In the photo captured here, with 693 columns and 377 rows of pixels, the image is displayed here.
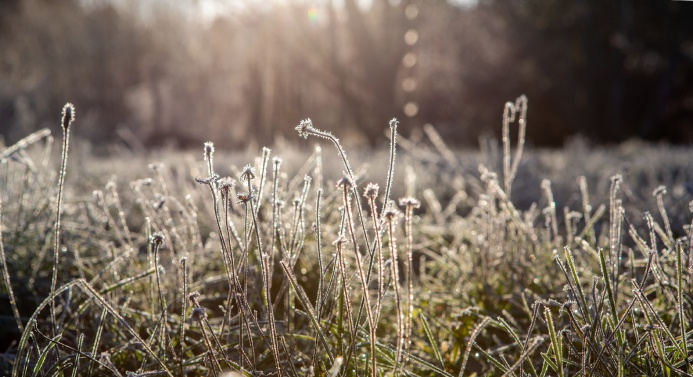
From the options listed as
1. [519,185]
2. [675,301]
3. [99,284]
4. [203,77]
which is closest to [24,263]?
[99,284]

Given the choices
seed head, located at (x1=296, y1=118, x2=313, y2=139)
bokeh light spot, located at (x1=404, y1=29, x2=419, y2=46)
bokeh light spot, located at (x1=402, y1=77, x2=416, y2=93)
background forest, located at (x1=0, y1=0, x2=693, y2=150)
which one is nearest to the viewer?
seed head, located at (x1=296, y1=118, x2=313, y2=139)

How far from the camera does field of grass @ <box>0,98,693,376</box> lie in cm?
118

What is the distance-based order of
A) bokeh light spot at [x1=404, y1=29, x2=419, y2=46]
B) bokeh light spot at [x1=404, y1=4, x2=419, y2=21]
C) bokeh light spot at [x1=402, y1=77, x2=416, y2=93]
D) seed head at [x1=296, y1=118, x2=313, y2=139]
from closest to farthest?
seed head at [x1=296, y1=118, x2=313, y2=139], bokeh light spot at [x1=404, y1=4, x2=419, y2=21], bokeh light spot at [x1=404, y1=29, x2=419, y2=46], bokeh light spot at [x1=402, y1=77, x2=416, y2=93]

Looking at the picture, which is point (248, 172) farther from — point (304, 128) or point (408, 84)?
point (408, 84)

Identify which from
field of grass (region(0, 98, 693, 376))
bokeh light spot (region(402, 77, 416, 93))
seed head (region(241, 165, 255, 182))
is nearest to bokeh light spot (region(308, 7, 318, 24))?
bokeh light spot (region(402, 77, 416, 93))

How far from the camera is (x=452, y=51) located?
13609 millimetres

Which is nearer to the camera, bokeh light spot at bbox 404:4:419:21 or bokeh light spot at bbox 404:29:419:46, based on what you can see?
bokeh light spot at bbox 404:4:419:21

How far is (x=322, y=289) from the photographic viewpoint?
4.15ft

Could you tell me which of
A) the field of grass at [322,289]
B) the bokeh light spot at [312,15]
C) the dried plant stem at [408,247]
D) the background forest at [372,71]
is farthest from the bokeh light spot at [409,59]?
the dried plant stem at [408,247]

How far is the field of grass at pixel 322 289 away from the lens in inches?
46.4

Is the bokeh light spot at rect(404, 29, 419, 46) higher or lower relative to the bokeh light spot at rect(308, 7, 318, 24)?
lower

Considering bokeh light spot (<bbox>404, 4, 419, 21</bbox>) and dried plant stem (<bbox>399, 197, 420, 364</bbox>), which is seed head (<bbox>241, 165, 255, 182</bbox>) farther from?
bokeh light spot (<bbox>404, 4, 419, 21</bbox>)

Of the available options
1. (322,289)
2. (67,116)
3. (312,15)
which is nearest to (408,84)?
(312,15)

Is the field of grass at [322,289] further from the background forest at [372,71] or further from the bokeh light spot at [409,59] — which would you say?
the bokeh light spot at [409,59]
